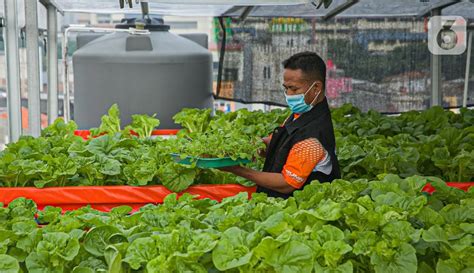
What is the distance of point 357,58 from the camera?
10250mm

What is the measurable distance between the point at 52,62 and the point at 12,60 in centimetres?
235

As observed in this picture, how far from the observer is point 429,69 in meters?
10.1

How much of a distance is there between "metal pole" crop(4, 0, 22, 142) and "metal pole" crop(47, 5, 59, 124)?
2118mm

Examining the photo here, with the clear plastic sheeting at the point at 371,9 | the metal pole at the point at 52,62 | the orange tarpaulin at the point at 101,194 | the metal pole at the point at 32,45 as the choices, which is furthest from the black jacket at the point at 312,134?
the clear plastic sheeting at the point at 371,9

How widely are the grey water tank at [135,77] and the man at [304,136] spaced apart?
460 centimetres

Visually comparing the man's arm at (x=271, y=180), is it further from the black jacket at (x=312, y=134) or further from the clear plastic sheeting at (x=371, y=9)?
the clear plastic sheeting at (x=371, y=9)

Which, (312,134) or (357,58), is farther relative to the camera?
(357,58)

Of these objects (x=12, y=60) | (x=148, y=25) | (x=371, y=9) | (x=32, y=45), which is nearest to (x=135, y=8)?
(x=148, y=25)

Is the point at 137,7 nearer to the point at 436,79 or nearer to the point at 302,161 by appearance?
the point at 436,79

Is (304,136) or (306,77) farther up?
(306,77)

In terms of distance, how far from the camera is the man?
3785mm

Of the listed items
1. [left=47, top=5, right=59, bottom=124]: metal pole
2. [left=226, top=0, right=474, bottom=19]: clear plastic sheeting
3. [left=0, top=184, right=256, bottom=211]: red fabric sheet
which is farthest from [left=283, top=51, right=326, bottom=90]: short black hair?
[left=226, top=0, right=474, bottom=19]: clear plastic sheeting

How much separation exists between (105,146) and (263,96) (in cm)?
548

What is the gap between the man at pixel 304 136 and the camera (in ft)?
12.4
